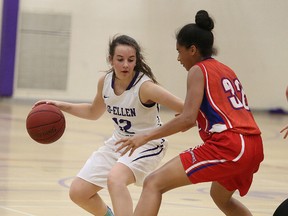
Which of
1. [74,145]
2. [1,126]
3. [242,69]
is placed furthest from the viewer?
[242,69]

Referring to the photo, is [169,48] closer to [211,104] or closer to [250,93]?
[250,93]

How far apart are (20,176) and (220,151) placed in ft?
13.0

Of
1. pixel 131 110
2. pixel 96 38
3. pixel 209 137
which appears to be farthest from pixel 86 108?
pixel 96 38

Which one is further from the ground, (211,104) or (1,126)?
(211,104)

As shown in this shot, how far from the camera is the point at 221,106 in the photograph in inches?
182

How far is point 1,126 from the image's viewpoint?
42.5 feet

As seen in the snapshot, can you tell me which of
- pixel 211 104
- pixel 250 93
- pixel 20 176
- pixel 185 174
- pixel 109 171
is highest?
pixel 211 104

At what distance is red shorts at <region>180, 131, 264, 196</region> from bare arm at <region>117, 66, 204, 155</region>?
20 cm

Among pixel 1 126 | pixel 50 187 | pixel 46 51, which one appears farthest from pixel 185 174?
pixel 46 51

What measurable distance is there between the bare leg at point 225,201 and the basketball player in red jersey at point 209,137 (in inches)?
8.2

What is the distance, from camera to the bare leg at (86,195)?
5.39 metres

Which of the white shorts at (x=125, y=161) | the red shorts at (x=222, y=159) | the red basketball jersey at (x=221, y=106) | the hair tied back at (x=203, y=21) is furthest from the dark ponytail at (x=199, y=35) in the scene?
A: the white shorts at (x=125, y=161)

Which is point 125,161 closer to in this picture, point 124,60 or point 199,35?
point 124,60

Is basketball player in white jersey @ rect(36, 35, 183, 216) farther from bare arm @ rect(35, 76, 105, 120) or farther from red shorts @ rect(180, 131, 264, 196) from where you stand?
red shorts @ rect(180, 131, 264, 196)
